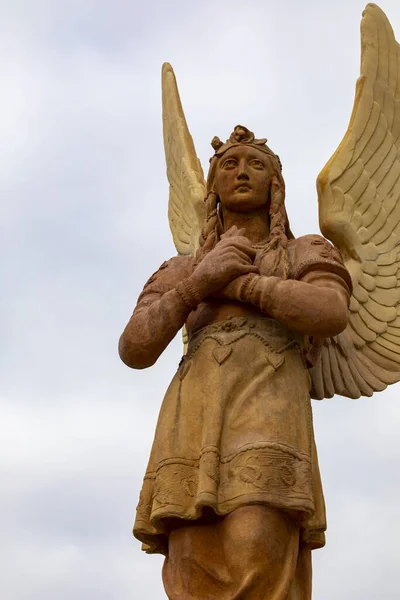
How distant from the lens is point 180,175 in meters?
10.1

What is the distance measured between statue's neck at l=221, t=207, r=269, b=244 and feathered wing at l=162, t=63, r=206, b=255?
1270 millimetres

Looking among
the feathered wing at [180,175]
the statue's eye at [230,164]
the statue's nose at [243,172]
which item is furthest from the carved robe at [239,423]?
the feathered wing at [180,175]

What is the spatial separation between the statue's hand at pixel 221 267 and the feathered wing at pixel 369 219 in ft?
3.90

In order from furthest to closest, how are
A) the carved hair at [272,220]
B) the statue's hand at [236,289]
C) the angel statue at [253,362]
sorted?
the carved hair at [272,220], the statue's hand at [236,289], the angel statue at [253,362]

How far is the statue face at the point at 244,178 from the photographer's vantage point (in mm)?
8195

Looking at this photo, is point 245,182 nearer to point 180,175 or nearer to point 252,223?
point 252,223

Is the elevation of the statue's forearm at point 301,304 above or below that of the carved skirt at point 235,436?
above

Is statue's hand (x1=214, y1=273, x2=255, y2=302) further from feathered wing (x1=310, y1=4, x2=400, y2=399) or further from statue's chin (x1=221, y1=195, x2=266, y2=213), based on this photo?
feathered wing (x1=310, y1=4, x2=400, y2=399)

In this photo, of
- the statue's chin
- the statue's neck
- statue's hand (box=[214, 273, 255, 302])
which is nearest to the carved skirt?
statue's hand (box=[214, 273, 255, 302])

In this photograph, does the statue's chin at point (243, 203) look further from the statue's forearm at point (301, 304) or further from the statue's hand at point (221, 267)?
the statue's forearm at point (301, 304)

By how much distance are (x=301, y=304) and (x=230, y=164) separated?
1.25 metres

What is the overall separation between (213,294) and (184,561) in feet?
5.13

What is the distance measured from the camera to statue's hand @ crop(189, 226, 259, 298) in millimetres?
7617

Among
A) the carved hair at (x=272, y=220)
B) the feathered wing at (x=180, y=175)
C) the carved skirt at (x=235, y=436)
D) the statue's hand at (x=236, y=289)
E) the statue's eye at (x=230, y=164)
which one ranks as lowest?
the carved skirt at (x=235, y=436)
